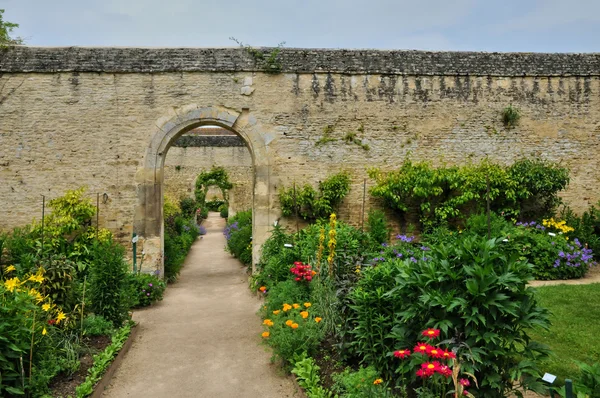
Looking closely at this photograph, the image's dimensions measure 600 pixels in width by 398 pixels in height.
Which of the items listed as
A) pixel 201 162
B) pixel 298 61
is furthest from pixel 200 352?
pixel 201 162

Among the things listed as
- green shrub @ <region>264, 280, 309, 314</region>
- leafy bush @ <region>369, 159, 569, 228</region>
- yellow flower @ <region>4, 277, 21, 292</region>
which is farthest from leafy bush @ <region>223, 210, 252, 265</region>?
yellow flower @ <region>4, 277, 21, 292</region>

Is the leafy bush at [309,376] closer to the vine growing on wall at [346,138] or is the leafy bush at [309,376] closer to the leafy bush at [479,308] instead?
the leafy bush at [479,308]

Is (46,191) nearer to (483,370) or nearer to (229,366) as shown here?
(229,366)

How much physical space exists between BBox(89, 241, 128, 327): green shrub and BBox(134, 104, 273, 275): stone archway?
3071 millimetres

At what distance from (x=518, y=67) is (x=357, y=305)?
852 cm

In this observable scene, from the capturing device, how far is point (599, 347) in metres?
4.81

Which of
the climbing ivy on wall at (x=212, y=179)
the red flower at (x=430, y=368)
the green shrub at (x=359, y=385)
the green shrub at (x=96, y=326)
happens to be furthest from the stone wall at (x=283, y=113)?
the climbing ivy on wall at (x=212, y=179)

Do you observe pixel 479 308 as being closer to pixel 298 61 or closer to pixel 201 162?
pixel 298 61

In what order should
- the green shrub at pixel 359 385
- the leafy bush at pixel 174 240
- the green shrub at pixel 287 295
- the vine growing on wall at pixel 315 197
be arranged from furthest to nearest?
the leafy bush at pixel 174 240
the vine growing on wall at pixel 315 197
the green shrub at pixel 287 295
the green shrub at pixel 359 385

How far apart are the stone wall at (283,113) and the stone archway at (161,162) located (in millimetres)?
32

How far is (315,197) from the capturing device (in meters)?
9.57

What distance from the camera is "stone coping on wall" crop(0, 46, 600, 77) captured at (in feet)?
30.0

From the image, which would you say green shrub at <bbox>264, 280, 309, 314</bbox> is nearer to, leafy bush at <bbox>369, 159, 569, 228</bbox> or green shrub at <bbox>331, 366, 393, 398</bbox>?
green shrub at <bbox>331, 366, 393, 398</bbox>

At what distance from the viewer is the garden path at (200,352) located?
4.56m
